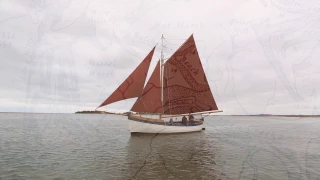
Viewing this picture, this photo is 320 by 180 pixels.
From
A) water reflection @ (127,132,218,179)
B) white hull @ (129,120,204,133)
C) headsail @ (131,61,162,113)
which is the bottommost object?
water reflection @ (127,132,218,179)

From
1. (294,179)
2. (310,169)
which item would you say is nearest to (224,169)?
(294,179)

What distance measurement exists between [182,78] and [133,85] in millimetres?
8053

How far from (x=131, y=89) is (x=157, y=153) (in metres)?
12.7

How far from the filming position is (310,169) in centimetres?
1664

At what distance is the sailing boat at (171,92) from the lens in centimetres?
3369

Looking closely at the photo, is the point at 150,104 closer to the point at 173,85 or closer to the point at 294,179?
the point at 173,85

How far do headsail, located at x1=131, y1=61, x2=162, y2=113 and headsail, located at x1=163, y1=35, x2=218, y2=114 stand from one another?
1099mm

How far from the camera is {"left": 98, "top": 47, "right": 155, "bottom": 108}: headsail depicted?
30.6m

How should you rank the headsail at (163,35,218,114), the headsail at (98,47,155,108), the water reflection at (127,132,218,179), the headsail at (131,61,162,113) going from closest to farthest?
the water reflection at (127,132,218,179)
the headsail at (98,47,155,108)
the headsail at (131,61,162,113)
the headsail at (163,35,218,114)

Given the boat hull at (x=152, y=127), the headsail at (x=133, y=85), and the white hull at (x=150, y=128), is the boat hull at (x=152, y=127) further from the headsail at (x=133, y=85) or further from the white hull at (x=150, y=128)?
the headsail at (x=133, y=85)

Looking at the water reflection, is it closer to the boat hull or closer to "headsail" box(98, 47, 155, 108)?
"headsail" box(98, 47, 155, 108)

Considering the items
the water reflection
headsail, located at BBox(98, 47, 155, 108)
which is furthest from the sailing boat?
the water reflection

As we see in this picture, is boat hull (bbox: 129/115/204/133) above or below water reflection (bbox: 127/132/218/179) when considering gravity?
above

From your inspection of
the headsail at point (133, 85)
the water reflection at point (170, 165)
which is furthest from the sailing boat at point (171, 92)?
the water reflection at point (170, 165)
